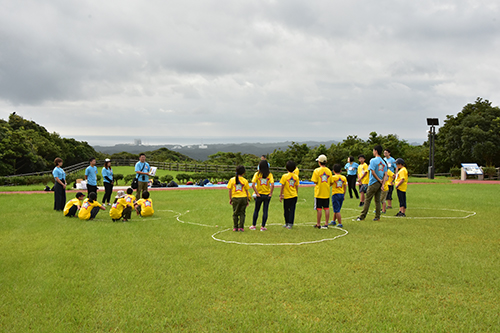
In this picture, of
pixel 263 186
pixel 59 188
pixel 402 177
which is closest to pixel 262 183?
pixel 263 186

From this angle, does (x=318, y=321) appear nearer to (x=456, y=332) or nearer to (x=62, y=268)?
(x=456, y=332)

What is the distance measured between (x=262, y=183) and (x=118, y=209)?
12.8ft

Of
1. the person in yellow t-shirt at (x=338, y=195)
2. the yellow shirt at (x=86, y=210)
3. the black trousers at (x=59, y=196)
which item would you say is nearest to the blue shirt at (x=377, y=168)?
the person in yellow t-shirt at (x=338, y=195)

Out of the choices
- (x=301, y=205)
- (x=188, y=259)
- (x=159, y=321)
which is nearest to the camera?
(x=159, y=321)

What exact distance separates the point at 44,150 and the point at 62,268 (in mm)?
38964

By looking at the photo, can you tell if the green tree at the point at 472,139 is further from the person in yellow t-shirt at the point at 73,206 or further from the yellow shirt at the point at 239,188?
the person in yellow t-shirt at the point at 73,206

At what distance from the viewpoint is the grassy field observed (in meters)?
3.63

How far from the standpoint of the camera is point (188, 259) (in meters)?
5.62

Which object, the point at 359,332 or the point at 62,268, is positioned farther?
the point at 62,268

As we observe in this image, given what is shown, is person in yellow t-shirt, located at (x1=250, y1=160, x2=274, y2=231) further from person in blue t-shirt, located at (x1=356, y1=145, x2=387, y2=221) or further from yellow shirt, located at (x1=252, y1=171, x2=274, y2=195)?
person in blue t-shirt, located at (x1=356, y1=145, x2=387, y2=221)

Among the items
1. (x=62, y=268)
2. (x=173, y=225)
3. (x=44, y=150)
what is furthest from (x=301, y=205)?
(x=44, y=150)

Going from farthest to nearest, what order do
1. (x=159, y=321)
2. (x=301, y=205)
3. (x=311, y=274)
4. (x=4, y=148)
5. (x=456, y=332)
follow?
(x=4, y=148) < (x=301, y=205) < (x=311, y=274) < (x=159, y=321) < (x=456, y=332)

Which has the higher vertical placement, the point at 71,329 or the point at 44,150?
the point at 44,150

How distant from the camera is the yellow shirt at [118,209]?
879 centimetres
